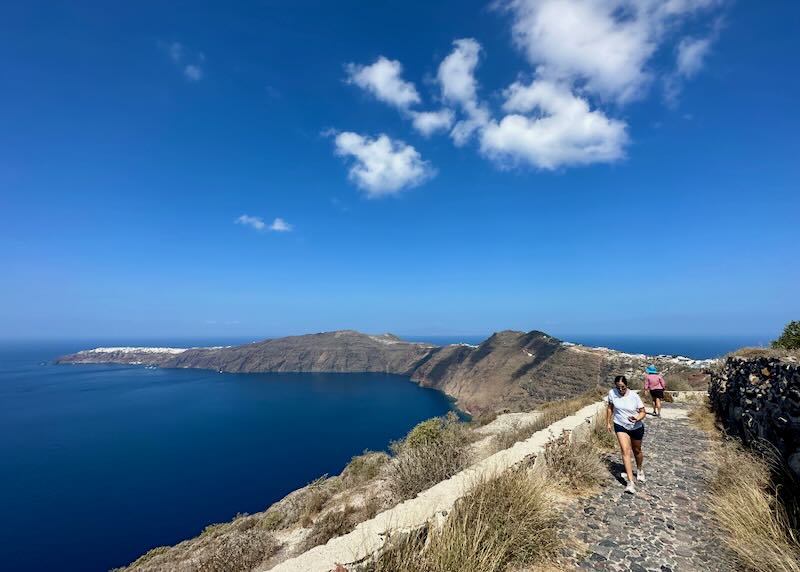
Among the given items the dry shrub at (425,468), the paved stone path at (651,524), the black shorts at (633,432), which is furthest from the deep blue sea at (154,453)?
the dry shrub at (425,468)

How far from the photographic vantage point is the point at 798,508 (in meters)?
3.95

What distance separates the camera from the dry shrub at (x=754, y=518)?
11.3ft

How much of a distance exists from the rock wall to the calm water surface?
4747 centimetres

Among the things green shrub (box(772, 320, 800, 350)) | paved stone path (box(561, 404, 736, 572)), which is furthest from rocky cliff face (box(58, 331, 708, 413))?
paved stone path (box(561, 404, 736, 572))

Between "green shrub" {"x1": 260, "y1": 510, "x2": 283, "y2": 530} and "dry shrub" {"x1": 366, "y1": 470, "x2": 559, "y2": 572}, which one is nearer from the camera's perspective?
"dry shrub" {"x1": 366, "y1": 470, "x2": 559, "y2": 572}

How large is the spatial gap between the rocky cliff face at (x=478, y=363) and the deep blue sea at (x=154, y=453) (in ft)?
39.3

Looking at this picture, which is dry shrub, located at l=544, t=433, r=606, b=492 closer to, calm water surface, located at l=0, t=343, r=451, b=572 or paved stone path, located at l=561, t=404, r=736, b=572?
paved stone path, located at l=561, t=404, r=736, b=572

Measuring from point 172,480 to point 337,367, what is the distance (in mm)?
121156

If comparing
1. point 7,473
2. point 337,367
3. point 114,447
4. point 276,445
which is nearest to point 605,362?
point 276,445

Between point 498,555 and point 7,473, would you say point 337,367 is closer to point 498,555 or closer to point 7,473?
point 7,473

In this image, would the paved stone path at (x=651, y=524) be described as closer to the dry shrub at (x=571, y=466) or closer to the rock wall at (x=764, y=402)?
the dry shrub at (x=571, y=466)

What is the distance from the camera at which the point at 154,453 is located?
6225 centimetres

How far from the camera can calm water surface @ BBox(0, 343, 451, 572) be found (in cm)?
3841

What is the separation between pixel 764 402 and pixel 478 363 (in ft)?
357
